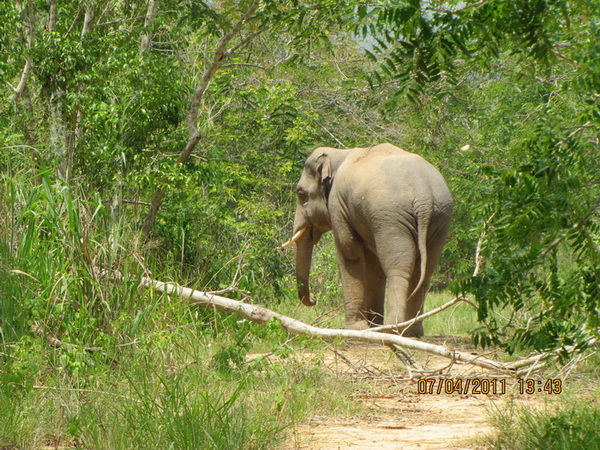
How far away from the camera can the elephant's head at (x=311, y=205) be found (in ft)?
35.9

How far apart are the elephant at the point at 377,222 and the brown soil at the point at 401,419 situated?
5.12ft

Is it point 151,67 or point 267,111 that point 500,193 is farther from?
Result: point 267,111

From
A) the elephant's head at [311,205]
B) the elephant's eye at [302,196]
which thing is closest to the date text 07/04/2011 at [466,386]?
the elephant's head at [311,205]

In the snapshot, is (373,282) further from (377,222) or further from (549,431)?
(549,431)

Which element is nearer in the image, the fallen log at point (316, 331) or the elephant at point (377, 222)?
the fallen log at point (316, 331)

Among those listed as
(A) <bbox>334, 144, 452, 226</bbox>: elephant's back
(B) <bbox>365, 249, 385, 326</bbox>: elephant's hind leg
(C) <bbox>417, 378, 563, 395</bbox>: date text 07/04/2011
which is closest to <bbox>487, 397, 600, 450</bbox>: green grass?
(C) <bbox>417, 378, 563, 395</bbox>: date text 07/04/2011

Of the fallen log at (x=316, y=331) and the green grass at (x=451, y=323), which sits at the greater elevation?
the green grass at (x=451, y=323)

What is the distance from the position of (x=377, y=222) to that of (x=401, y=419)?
159 inches

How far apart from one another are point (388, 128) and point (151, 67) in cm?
792

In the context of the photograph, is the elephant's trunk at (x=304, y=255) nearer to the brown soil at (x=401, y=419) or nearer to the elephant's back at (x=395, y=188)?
the elephant's back at (x=395, y=188)

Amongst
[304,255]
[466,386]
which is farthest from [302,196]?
[466,386]

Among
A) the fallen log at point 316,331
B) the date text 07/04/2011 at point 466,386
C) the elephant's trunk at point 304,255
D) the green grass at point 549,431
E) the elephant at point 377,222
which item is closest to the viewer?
the green grass at point 549,431

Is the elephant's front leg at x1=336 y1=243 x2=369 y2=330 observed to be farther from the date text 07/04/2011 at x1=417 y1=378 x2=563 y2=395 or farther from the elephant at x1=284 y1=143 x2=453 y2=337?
the date text 07/04/2011 at x1=417 y1=378 x2=563 y2=395

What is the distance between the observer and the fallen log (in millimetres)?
6027
